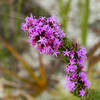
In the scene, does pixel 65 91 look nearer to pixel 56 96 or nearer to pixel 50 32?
pixel 56 96

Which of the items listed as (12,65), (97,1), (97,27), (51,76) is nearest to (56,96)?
(51,76)

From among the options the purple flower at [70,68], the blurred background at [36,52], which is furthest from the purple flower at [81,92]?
the blurred background at [36,52]

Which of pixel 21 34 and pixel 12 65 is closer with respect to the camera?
pixel 12 65

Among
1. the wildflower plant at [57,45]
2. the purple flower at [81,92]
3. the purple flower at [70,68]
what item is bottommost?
the purple flower at [81,92]

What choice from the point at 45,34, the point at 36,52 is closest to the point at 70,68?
the point at 45,34

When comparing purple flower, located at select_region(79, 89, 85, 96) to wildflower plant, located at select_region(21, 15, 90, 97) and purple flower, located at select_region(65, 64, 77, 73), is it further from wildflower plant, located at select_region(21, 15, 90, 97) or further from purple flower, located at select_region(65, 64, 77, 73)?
purple flower, located at select_region(65, 64, 77, 73)

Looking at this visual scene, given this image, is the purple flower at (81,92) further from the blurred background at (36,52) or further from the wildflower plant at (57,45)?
the blurred background at (36,52)

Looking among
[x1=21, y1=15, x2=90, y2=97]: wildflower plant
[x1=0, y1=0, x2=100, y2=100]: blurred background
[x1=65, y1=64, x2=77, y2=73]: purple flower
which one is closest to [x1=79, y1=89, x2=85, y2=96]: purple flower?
[x1=21, y1=15, x2=90, y2=97]: wildflower plant
